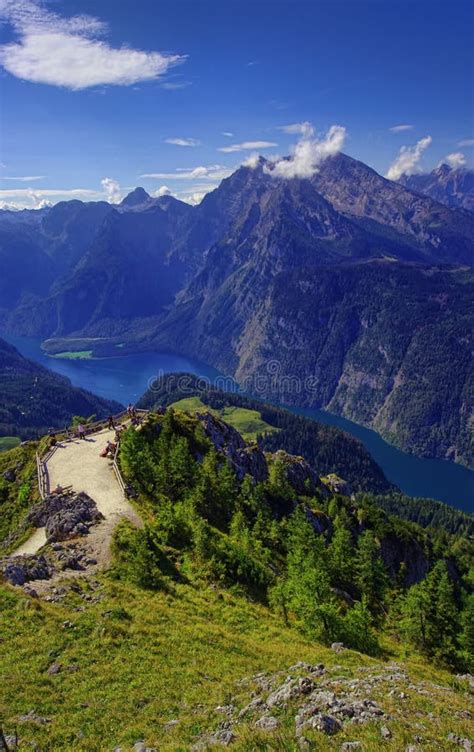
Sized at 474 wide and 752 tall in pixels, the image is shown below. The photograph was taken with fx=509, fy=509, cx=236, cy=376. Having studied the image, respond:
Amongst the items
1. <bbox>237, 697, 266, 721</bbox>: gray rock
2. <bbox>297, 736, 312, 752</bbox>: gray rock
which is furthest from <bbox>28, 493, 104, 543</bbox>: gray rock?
<bbox>297, 736, 312, 752</bbox>: gray rock

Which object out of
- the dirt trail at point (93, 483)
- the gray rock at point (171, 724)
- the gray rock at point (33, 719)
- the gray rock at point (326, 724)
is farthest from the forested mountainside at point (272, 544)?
the gray rock at point (326, 724)

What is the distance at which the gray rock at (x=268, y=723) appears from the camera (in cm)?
2266

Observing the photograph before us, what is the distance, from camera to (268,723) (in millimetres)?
23078

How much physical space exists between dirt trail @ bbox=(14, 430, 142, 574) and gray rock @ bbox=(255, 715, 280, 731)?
82.2 ft

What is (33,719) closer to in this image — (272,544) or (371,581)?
(272,544)

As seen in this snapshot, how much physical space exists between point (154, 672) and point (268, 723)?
31.0ft

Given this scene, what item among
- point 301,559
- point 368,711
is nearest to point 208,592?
point 301,559

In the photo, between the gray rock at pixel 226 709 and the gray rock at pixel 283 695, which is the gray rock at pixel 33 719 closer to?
the gray rock at pixel 226 709

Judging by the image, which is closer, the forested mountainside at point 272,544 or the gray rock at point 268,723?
the gray rock at point 268,723

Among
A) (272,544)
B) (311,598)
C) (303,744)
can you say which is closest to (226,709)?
(303,744)

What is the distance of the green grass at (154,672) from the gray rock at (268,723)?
0.48 metres

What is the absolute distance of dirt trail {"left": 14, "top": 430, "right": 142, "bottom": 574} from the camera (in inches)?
1937

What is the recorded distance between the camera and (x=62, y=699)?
26531 millimetres

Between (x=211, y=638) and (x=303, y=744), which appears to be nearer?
(x=303, y=744)
